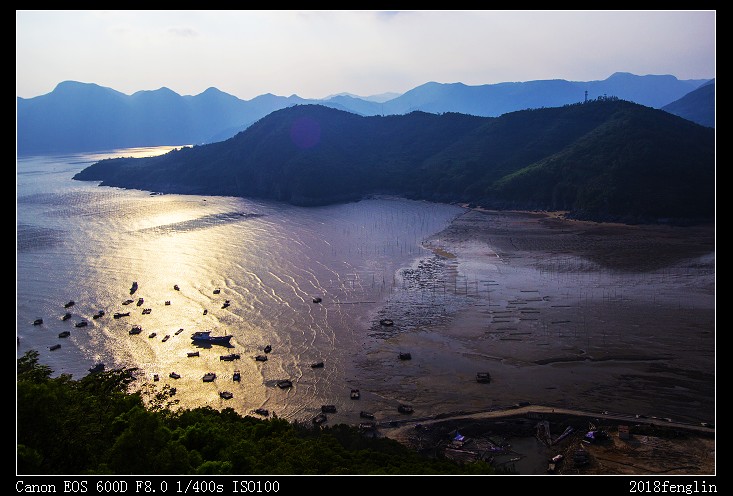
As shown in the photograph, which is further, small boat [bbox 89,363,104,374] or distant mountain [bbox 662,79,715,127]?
distant mountain [bbox 662,79,715,127]

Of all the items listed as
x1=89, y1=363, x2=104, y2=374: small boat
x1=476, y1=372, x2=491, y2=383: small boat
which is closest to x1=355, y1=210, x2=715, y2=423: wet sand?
x1=476, y1=372, x2=491, y2=383: small boat

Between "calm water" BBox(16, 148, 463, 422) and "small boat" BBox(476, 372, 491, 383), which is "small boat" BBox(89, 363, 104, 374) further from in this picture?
"small boat" BBox(476, 372, 491, 383)

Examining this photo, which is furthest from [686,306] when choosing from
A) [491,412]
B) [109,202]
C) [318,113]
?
[318,113]

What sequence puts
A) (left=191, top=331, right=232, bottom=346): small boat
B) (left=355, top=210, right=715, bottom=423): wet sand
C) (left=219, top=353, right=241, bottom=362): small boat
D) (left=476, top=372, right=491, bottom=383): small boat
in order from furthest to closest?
1. (left=191, top=331, right=232, bottom=346): small boat
2. (left=219, top=353, right=241, bottom=362): small boat
3. (left=476, top=372, right=491, bottom=383): small boat
4. (left=355, top=210, right=715, bottom=423): wet sand

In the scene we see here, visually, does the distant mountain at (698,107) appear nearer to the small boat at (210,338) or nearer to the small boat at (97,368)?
the small boat at (210,338)
